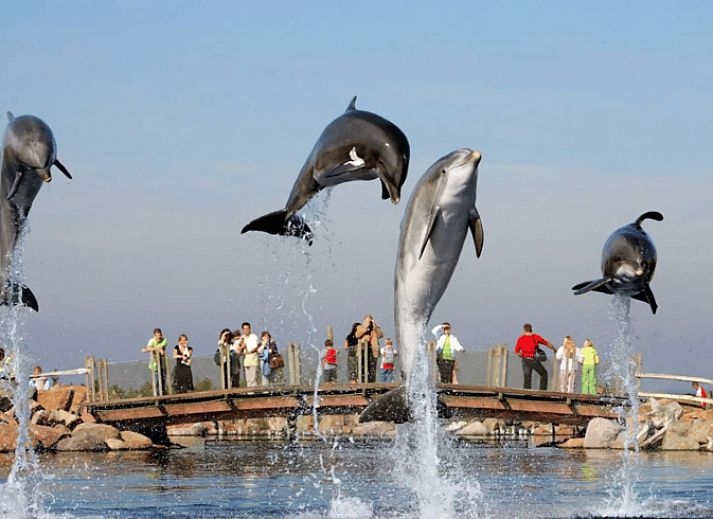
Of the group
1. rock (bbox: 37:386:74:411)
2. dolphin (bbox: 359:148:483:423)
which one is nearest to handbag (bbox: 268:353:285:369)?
rock (bbox: 37:386:74:411)

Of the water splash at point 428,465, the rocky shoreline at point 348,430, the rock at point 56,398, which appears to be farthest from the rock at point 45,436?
the water splash at point 428,465

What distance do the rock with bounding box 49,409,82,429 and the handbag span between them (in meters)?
7.22

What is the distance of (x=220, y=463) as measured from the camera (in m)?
24.8

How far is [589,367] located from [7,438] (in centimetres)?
1302

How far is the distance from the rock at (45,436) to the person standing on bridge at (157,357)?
3123 millimetres

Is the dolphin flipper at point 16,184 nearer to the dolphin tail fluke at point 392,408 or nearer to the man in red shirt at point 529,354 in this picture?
the dolphin tail fluke at point 392,408

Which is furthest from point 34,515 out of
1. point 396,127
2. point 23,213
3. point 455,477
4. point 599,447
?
point 599,447

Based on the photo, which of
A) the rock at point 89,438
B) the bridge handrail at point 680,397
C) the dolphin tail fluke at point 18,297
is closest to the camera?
the dolphin tail fluke at point 18,297

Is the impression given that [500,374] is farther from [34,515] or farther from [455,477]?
[34,515]

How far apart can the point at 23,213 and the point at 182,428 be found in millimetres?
27205

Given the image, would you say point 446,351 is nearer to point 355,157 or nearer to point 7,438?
point 7,438

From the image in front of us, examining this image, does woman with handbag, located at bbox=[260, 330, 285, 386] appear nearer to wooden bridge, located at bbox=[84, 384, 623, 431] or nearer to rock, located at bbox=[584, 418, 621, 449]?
wooden bridge, located at bbox=[84, 384, 623, 431]

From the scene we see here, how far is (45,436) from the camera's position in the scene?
98.9ft

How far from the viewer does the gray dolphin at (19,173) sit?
11.6 meters
